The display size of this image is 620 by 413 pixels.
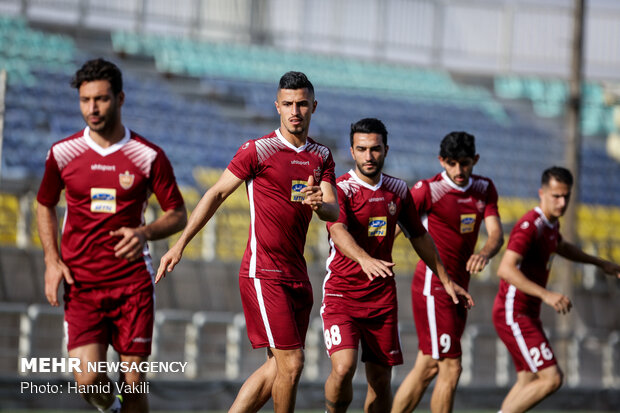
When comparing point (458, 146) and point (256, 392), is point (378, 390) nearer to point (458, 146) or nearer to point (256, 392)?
point (256, 392)

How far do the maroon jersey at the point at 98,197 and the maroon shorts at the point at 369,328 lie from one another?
2018 millimetres

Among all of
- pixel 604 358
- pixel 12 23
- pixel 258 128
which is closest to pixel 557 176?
pixel 604 358

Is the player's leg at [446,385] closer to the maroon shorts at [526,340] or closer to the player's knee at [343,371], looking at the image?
the maroon shorts at [526,340]

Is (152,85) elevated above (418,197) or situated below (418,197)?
above

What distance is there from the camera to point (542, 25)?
31062 mm

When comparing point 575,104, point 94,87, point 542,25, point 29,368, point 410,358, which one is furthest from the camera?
point 542,25

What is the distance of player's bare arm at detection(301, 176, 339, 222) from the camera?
262 inches

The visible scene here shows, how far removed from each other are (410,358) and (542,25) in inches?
719

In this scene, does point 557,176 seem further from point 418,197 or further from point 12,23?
point 12,23

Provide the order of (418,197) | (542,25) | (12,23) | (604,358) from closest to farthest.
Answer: (418,197) → (604,358) → (12,23) → (542,25)

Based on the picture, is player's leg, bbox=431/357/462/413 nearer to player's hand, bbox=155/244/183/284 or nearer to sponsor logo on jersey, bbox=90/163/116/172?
player's hand, bbox=155/244/183/284

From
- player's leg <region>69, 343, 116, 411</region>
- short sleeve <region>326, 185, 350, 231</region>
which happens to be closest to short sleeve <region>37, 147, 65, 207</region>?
player's leg <region>69, 343, 116, 411</region>

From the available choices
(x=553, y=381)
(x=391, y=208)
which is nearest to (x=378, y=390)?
(x=391, y=208)

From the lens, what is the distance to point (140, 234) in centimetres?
636
